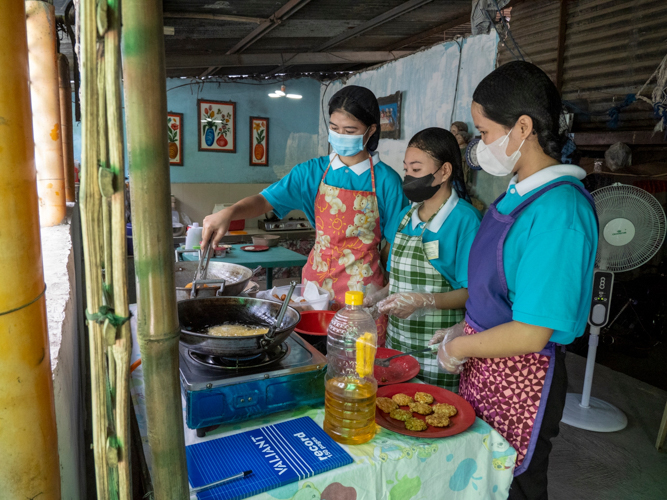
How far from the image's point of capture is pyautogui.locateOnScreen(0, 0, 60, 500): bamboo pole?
1.72 ft

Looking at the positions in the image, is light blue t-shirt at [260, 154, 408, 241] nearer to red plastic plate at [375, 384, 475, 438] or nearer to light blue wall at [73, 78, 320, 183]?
red plastic plate at [375, 384, 475, 438]

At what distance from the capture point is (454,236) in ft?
6.88

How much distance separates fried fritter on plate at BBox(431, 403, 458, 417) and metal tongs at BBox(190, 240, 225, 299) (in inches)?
34.4

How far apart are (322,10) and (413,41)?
5.90 feet

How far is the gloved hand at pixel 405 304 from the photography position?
1.97 m

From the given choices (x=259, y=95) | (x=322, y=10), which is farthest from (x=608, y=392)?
(x=259, y=95)

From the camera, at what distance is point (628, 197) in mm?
3141

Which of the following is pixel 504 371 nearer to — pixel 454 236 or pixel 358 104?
pixel 454 236

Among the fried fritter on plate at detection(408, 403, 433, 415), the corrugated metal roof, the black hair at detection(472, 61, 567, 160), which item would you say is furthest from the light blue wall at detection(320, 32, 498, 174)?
the fried fritter on plate at detection(408, 403, 433, 415)

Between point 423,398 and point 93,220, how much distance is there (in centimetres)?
113

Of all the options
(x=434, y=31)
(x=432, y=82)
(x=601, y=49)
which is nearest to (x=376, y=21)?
(x=434, y=31)

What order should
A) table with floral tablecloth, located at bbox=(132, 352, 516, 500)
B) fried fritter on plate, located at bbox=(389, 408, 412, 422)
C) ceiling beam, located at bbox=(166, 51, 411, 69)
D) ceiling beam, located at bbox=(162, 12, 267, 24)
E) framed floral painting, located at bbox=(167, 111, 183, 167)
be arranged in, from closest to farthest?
table with floral tablecloth, located at bbox=(132, 352, 516, 500) < fried fritter on plate, located at bbox=(389, 408, 412, 422) < ceiling beam, located at bbox=(162, 12, 267, 24) < ceiling beam, located at bbox=(166, 51, 411, 69) < framed floral painting, located at bbox=(167, 111, 183, 167)

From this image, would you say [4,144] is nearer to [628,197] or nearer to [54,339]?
[54,339]

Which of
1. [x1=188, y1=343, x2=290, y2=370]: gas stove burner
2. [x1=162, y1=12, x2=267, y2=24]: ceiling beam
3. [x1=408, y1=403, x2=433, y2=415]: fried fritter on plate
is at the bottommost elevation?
[x1=408, y1=403, x2=433, y2=415]: fried fritter on plate
